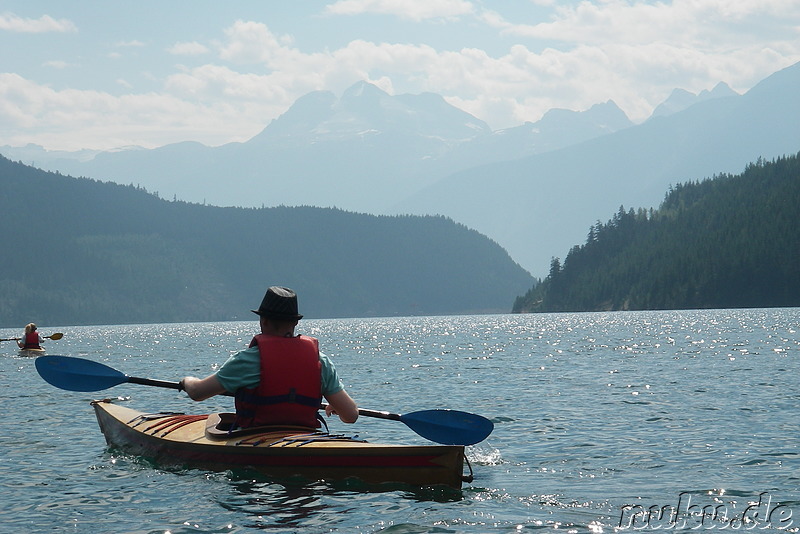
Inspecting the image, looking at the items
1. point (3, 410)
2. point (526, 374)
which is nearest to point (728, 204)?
point (526, 374)

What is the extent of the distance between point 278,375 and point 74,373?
5.33 meters

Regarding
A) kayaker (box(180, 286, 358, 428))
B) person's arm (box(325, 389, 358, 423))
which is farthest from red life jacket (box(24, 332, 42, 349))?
person's arm (box(325, 389, 358, 423))

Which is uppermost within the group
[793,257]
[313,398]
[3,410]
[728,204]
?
[728,204]

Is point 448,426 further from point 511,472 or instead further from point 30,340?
point 30,340

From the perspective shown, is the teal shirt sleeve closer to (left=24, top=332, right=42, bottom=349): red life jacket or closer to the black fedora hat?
the black fedora hat

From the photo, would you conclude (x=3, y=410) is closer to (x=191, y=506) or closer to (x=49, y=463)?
(x=49, y=463)

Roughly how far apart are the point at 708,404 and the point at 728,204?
183729mm

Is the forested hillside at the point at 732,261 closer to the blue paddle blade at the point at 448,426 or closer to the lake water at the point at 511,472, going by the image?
the lake water at the point at 511,472

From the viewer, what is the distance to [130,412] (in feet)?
63.3

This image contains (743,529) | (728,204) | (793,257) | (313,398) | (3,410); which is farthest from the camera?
(728,204)

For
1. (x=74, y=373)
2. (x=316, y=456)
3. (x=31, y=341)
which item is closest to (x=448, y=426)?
(x=316, y=456)

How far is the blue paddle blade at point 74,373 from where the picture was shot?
16500 millimetres

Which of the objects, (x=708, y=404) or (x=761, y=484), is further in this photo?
(x=708, y=404)

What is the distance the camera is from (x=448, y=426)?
1462cm
